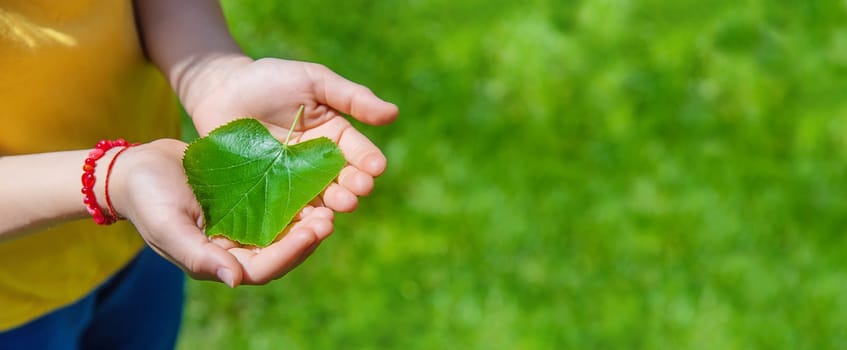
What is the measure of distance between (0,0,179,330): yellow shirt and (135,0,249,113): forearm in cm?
4

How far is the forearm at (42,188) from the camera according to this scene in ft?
3.52

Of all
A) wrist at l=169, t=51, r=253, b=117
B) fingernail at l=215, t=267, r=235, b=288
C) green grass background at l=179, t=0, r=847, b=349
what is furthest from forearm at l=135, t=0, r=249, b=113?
green grass background at l=179, t=0, r=847, b=349

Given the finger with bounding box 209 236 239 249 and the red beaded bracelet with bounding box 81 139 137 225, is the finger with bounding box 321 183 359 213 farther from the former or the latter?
the red beaded bracelet with bounding box 81 139 137 225

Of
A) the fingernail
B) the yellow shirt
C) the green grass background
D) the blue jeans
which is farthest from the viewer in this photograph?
the green grass background

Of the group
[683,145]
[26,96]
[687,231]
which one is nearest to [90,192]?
[26,96]

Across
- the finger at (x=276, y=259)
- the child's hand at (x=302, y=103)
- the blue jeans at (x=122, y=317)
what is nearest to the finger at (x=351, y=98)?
the child's hand at (x=302, y=103)

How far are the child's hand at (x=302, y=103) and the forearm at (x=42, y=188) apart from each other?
0.70 ft

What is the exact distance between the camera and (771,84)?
260cm

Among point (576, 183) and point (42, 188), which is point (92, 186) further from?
point (576, 183)

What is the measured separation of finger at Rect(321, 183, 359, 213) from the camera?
1150 mm

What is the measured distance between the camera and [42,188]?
42.4 inches

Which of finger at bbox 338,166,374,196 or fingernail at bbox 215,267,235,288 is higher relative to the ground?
finger at bbox 338,166,374,196

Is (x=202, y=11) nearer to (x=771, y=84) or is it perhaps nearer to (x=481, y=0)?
(x=481, y=0)

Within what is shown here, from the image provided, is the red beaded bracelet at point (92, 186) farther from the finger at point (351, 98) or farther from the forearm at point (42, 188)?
the finger at point (351, 98)
